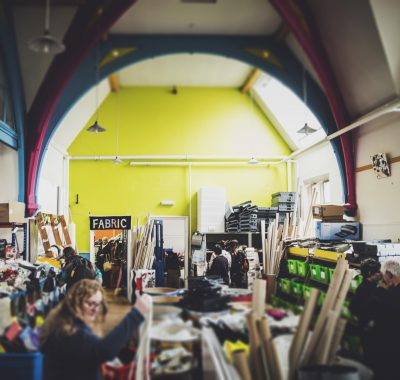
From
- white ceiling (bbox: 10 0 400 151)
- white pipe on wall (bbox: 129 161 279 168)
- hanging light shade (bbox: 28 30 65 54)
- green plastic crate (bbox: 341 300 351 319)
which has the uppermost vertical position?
white ceiling (bbox: 10 0 400 151)

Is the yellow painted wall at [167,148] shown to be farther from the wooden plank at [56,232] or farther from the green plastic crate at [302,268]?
the green plastic crate at [302,268]

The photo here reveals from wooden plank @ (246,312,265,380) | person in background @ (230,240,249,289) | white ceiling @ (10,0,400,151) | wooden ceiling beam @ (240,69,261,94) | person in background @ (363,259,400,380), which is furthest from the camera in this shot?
wooden ceiling beam @ (240,69,261,94)

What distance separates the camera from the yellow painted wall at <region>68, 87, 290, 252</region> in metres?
13.0

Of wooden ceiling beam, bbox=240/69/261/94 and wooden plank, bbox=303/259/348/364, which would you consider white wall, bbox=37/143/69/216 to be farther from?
wooden plank, bbox=303/259/348/364

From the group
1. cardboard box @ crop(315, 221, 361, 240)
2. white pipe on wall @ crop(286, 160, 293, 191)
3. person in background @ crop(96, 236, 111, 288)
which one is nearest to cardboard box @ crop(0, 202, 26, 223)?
person in background @ crop(96, 236, 111, 288)

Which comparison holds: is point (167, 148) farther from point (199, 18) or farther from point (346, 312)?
point (346, 312)

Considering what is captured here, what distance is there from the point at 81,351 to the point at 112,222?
565 centimetres

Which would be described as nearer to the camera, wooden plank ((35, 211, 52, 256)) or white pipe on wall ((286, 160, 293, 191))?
wooden plank ((35, 211, 52, 256))

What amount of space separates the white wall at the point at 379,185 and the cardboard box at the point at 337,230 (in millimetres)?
199

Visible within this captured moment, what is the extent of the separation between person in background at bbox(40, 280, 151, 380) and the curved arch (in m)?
6.67

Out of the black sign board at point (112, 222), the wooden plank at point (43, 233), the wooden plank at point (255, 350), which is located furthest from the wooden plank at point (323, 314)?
the wooden plank at point (43, 233)

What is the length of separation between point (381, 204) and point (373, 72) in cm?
213

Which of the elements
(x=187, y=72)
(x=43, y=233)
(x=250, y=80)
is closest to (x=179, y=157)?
(x=187, y=72)

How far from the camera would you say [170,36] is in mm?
8664
